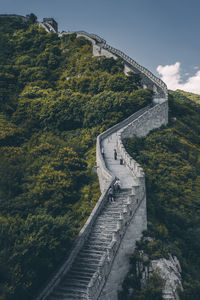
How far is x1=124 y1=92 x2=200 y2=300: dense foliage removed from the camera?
17.2 m

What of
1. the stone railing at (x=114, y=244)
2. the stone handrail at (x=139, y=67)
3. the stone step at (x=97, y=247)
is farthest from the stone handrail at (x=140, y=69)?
the stone step at (x=97, y=247)

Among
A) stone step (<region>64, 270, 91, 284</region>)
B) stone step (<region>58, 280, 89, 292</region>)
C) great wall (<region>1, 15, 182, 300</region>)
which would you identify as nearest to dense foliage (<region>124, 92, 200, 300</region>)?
great wall (<region>1, 15, 182, 300</region>)

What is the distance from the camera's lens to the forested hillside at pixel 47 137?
Result: 1280 cm

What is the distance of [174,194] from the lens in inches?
976

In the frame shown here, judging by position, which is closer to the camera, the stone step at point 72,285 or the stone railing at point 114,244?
the stone railing at point 114,244

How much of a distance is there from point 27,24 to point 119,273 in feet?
247

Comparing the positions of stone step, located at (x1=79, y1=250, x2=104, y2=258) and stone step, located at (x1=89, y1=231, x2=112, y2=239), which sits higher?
stone step, located at (x1=89, y1=231, x2=112, y2=239)

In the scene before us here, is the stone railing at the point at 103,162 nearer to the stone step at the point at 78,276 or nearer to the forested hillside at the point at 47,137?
the forested hillside at the point at 47,137

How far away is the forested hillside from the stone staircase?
0.86 meters

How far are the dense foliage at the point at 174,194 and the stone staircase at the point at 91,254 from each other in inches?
83.5

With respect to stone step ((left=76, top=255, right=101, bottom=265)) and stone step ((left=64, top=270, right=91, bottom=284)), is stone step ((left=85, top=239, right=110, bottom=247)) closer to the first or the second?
stone step ((left=76, top=255, right=101, bottom=265))

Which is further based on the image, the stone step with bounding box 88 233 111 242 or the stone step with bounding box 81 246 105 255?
the stone step with bounding box 88 233 111 242

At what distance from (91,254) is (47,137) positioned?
2088 cm

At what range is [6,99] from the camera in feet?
143
